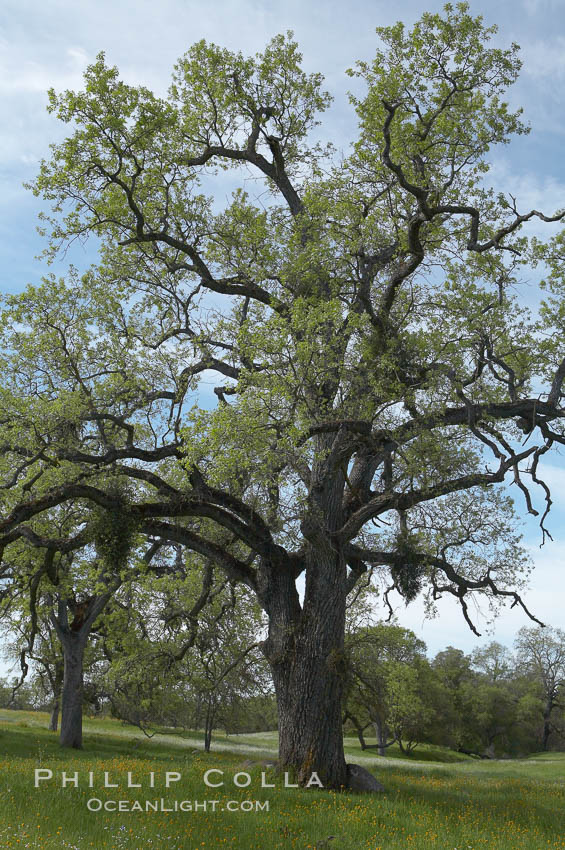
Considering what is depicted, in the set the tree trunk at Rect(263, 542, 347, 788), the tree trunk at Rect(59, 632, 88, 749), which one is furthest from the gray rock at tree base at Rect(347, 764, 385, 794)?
the tree trunk at Rect(59, 632, 88, 749)

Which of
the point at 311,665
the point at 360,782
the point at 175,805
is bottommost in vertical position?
the point at 360,782

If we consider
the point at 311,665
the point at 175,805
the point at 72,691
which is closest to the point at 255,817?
the point at 175,805

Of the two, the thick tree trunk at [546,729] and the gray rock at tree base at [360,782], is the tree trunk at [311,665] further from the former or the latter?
the thick tree trunk at [546,729]

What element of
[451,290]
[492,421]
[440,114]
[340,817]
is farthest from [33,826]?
[440,114]

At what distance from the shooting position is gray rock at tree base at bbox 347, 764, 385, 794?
50.4 feet

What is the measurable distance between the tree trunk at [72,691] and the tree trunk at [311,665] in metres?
13.3

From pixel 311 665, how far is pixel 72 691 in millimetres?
14988

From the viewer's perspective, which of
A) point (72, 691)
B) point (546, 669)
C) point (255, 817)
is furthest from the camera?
point (546, 669)

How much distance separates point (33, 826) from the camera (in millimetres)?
10242

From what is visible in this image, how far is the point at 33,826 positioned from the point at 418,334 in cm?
1279

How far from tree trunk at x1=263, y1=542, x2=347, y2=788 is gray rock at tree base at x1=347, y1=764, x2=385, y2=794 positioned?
11.0 inches

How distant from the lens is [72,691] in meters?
26.4

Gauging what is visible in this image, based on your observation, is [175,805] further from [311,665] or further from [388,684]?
[388,684]

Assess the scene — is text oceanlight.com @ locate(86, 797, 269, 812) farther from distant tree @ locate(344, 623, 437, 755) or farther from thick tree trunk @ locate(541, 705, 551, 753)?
thick tree trunk @ locate(541, 705, 551, 753)
